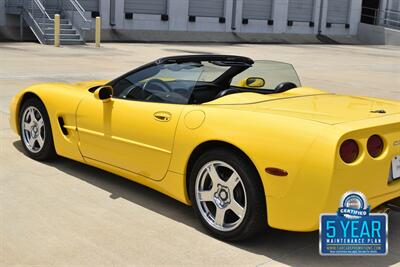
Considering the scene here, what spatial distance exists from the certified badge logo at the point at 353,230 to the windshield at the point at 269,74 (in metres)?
1.76

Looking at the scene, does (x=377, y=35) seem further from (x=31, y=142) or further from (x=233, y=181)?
(x=233, y=181)

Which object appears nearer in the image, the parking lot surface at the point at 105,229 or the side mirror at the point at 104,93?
the parking lot surface at the point at 105,229

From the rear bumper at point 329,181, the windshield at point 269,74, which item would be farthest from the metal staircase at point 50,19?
the rear bumper at point 329,181

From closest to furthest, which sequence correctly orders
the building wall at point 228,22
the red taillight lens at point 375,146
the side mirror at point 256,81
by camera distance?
1. the red taillight lens at point 375,146
2. the side mirror at point 256,81
3. the building wall at point 228,22

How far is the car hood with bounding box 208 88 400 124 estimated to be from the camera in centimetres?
360

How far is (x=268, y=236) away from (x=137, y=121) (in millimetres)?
1327

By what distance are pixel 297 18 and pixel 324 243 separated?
3745 centimetres

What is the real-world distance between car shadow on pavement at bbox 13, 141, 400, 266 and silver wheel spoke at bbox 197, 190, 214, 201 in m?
0.26

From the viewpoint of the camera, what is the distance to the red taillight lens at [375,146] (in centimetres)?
338

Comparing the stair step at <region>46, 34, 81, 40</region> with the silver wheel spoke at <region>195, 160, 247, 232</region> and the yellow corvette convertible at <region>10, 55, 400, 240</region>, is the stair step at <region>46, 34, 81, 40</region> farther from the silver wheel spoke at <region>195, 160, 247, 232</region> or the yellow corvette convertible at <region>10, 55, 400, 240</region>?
the silver wheel spoke at <region>195, 160, 247, 232</region>

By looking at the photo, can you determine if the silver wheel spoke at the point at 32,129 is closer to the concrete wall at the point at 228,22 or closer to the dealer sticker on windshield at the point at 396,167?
the dealer sticker on windshield at the point at 396,167

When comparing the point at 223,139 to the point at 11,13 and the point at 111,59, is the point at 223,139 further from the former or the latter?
the point at 11,13

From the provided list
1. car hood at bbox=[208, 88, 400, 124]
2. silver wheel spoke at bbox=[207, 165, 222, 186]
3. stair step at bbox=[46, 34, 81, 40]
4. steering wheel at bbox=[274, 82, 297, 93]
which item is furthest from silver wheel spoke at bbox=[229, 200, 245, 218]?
stair step at bbox=[46, 34, 81, 40]

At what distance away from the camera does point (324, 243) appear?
3.40m
